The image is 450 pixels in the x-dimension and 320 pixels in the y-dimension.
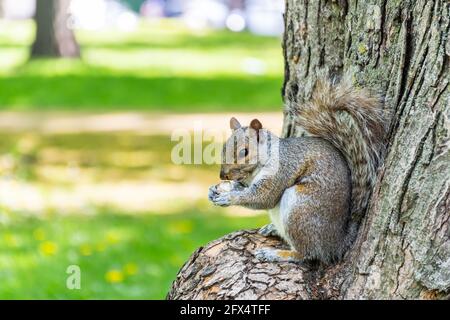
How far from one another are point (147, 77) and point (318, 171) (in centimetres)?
1023

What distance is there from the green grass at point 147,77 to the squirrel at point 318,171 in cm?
761

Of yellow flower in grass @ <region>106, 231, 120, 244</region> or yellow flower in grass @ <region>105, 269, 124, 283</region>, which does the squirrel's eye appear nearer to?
yellow flower in grass @ <region>105, 269, 124, 283</region>

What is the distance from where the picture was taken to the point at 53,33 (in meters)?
13.8

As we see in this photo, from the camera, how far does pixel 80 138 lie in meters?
8.79

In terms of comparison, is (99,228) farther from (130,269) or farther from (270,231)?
(270,231)

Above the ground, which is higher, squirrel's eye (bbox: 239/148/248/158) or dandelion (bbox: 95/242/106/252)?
squirrel's eye (bbox: 239/148/248/158)

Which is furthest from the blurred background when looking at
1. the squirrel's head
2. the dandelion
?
the squirrel's head

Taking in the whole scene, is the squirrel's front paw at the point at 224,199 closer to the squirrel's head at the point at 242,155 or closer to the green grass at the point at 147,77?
the squirrel's head at the point at 242,155

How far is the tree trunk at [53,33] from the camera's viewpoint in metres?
13.8

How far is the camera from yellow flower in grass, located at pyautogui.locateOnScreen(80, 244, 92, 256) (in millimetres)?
4758
